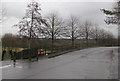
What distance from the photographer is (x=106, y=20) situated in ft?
86.2

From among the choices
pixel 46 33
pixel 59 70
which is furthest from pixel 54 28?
pixel 59 70

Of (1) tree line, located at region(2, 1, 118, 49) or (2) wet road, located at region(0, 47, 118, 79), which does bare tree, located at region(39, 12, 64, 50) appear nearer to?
(1) tree line, located at region(2, 1, 118, 49)

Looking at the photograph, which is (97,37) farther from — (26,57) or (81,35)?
(26,57)

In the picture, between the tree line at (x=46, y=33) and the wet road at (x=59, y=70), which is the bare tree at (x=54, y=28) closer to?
the tree line at (x=46, y=33)

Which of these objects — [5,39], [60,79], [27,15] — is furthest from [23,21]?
[60,79]

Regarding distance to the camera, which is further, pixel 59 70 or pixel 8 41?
pixel 8 41

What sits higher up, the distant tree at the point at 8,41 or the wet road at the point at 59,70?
the distant tree at the point at 8,41

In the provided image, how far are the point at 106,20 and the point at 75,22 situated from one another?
117 ft

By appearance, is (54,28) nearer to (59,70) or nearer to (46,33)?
(46,33)

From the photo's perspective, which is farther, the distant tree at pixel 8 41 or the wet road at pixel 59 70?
the distant tree at pixel 8 41

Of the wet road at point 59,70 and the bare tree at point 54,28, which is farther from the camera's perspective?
the bare tree at point 54,28

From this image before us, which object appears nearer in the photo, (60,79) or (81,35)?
(60,79)

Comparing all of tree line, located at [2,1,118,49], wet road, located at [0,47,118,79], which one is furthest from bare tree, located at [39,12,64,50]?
wet road, located at [0,47,118,79]

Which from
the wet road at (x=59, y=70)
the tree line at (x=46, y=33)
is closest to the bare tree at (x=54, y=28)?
the tree line at (x=46, y=33)
